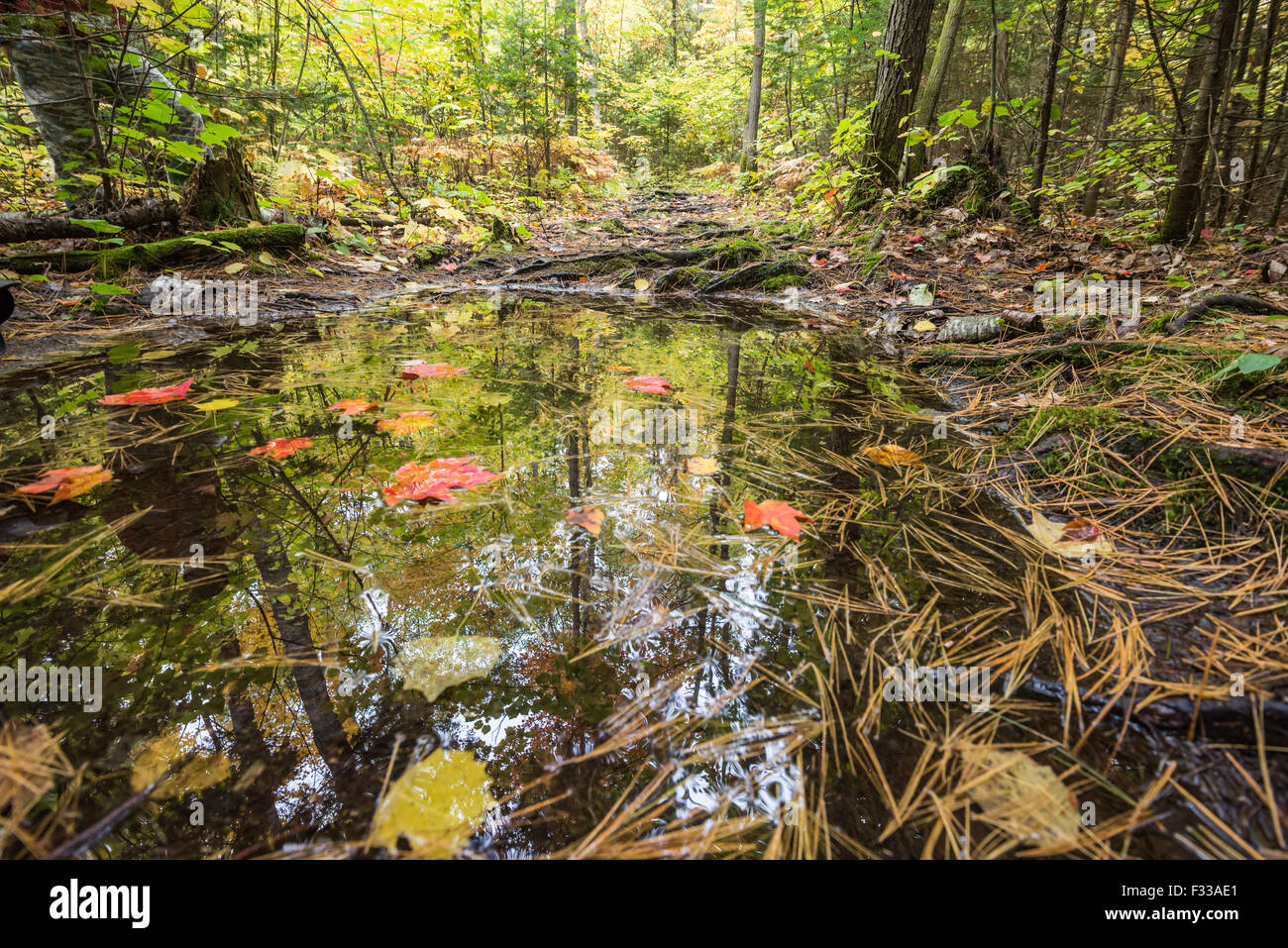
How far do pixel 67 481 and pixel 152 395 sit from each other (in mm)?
845

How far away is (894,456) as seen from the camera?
1.86m

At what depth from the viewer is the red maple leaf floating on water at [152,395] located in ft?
6.96

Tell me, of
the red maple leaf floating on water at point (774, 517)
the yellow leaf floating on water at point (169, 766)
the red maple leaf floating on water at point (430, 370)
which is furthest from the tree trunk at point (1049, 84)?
the yellow leaf floating on water at point (169, 766)

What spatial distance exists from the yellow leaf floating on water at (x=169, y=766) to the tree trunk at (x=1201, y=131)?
5248 mm

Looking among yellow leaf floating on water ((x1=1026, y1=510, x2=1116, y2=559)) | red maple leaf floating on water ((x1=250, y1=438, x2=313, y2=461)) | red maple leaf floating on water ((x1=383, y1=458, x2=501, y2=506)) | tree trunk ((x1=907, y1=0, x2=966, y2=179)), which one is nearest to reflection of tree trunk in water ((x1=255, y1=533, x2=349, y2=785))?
red maple leaf floating on water ((x1=383, y1=458, x2=501, y2=506))

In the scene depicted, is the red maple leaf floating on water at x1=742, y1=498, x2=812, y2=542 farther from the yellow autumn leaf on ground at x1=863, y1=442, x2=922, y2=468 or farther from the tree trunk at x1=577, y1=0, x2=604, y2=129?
the tree trunk at x1=577, y1=0, x2=604, y2=129

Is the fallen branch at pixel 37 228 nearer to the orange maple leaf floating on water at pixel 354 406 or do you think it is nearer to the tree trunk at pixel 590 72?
the orange maple leaf floating on water at pixel 354 406

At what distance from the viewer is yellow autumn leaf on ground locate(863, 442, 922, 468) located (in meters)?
1.82

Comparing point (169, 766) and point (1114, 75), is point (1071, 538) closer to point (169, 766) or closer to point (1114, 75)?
point (169, 766)

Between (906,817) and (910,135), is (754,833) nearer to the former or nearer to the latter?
(906,817)

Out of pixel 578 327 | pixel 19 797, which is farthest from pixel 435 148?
pixel 19 797

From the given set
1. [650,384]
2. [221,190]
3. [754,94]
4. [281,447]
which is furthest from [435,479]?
[754,94]
